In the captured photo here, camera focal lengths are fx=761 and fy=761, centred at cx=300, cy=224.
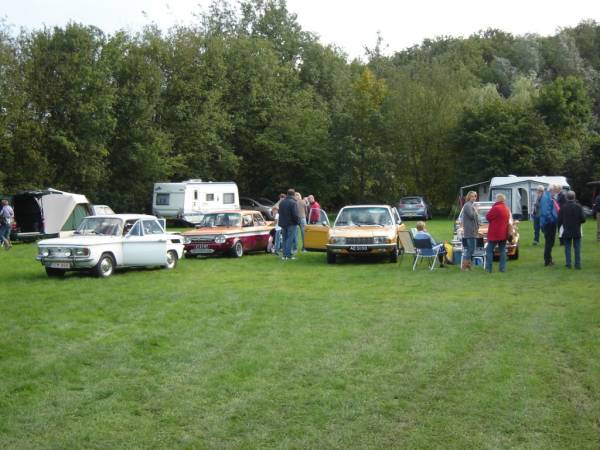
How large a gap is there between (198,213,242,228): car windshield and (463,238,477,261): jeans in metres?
7.48

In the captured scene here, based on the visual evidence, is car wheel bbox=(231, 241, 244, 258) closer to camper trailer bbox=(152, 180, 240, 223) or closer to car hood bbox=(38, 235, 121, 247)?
car hood bbox=(38, 235, 121, 247)

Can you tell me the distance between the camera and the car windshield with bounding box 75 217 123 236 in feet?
57.5

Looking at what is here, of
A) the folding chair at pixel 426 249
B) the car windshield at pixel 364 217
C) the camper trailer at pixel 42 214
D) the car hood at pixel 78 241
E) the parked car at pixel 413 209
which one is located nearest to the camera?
the car hood at pixel 78 241

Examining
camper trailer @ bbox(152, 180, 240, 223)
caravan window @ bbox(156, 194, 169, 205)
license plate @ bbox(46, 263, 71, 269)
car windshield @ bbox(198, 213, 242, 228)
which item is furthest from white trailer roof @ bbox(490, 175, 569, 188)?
license plate @ bbox(46, 263, 71, 269)

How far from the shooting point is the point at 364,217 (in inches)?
806

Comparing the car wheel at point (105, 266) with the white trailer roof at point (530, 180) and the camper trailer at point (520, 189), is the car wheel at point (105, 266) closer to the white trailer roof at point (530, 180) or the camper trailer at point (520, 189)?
the camper trailer at point (520, 189)

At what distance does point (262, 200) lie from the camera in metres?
50.5

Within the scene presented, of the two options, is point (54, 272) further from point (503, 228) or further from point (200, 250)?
point (503, 228)

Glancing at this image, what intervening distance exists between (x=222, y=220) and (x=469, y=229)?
8113 millimetres

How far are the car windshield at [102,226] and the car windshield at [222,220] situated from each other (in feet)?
16.4

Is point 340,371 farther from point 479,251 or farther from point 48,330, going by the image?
point 479,251

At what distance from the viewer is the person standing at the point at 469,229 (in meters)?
17.1

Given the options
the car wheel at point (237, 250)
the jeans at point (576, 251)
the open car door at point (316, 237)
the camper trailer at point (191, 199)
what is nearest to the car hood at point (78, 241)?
the car wheel at point (237, 250)

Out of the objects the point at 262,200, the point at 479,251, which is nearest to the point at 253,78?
the point at 262,200
